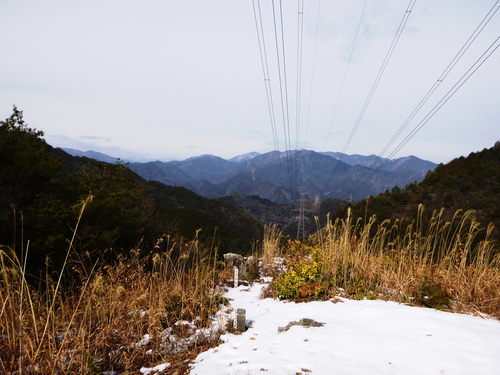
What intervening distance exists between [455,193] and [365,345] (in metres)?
32.4

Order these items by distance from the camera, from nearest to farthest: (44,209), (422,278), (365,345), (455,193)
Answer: (365,345) < (422,278) < (44,209) < (455,193)

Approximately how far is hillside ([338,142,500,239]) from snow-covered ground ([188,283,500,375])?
2056 cm

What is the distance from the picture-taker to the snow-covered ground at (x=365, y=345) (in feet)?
7.55

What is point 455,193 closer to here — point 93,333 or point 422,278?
point 422,278

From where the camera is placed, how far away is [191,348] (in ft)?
10.2

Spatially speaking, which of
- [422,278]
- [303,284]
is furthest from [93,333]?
[422,278]

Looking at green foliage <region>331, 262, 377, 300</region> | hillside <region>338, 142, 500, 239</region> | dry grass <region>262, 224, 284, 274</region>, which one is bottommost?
dry grass <region>262, 224, 284, 274</region>

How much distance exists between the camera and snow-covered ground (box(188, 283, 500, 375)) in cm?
230

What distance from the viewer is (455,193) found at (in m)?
27.3

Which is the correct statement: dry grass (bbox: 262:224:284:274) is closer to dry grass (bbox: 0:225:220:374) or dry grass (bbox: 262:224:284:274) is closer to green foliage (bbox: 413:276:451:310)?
green foliage (bbox: 413:276:451:310)

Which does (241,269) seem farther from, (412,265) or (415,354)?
(415,354)

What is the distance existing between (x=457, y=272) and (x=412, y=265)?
69 centimetres

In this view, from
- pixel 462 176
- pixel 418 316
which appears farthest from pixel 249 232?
pixel 418 316

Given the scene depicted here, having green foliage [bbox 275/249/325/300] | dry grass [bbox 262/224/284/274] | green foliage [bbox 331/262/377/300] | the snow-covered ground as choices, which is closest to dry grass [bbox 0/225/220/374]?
the snow-covered ground
